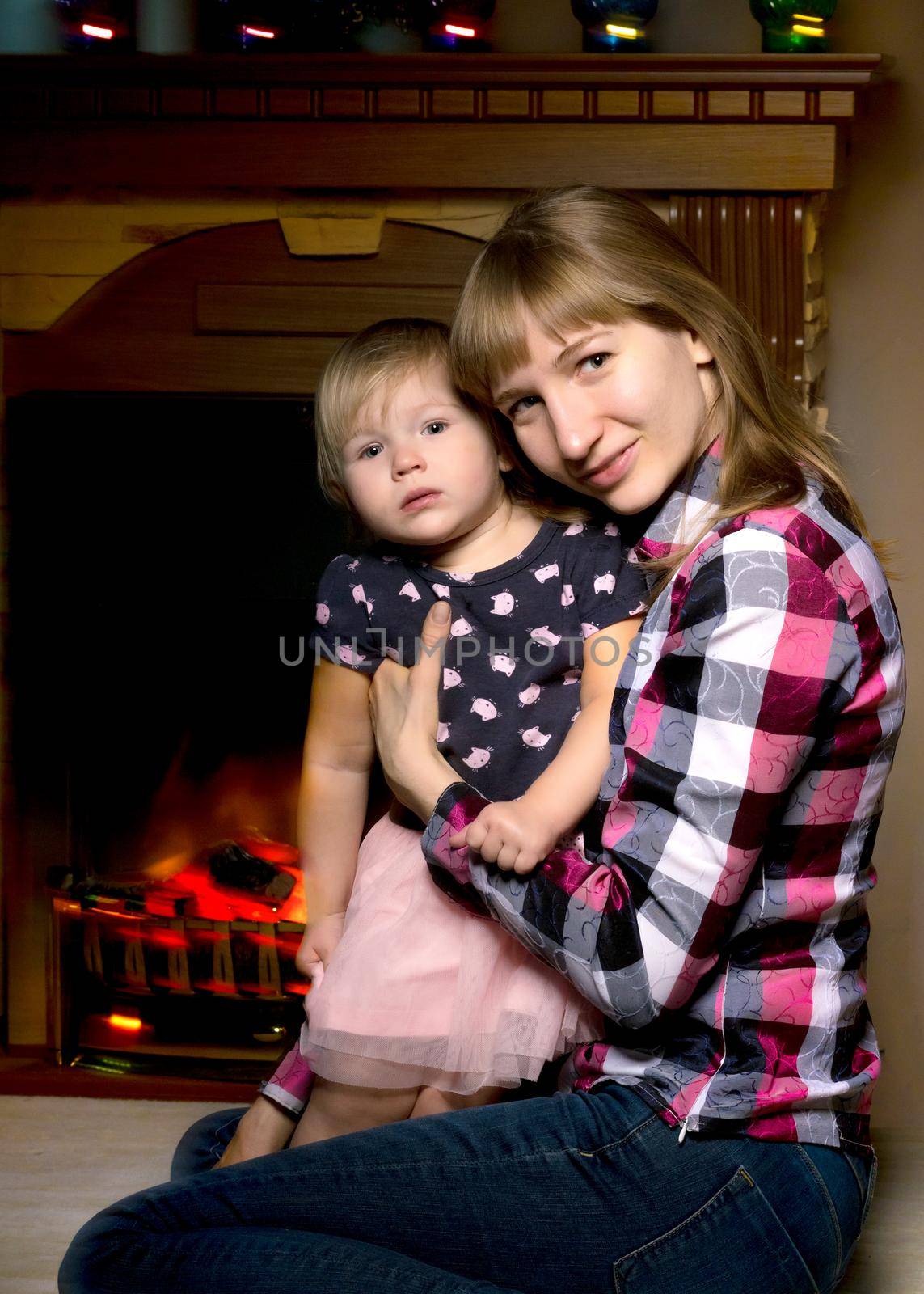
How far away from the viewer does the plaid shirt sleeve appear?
92 cm

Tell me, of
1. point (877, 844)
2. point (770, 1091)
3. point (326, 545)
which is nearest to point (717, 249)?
point (326, 545)

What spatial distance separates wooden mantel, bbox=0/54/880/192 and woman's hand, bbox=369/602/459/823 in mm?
1070

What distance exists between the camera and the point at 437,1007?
1171mm

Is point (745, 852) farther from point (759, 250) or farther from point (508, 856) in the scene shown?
point (759, 250)

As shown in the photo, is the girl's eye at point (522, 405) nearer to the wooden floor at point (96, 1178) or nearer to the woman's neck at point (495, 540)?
the woman's neck at point (495, 540)

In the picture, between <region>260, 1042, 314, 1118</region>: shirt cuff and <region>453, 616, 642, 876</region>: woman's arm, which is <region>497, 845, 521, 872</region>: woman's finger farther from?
<region>260, 1042, 314, 1118</region>: shirt cuff

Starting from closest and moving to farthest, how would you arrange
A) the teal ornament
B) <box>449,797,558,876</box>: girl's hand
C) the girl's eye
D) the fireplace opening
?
<box>449,797,558,876</box>: girl's hand, the girl's eye, the teal ornament, the fireplace opening

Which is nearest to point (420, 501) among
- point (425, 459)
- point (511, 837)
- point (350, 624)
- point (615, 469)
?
point (425, 459)

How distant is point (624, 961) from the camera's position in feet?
3.11

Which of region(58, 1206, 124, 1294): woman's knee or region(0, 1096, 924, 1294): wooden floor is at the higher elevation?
region(58, 1206, 124, 1294): woman's knee

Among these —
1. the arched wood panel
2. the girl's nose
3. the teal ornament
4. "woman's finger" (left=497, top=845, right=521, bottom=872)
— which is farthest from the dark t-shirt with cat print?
the teal ornament

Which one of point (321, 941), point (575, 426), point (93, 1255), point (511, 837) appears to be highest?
point (575, 426)

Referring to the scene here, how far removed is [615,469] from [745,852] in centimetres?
39

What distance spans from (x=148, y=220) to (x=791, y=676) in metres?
1.63
